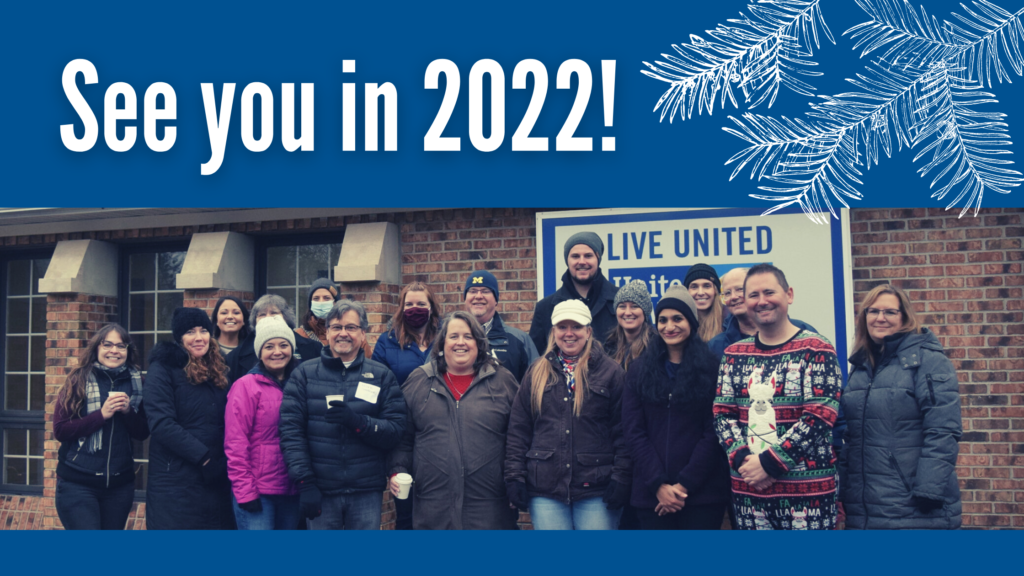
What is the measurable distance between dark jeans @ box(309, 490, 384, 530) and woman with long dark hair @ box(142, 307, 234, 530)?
2.34ft

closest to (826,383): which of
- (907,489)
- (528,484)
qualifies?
(907,489)

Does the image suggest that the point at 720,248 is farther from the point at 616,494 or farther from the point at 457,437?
the point at 457,437

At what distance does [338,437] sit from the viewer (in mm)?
3930

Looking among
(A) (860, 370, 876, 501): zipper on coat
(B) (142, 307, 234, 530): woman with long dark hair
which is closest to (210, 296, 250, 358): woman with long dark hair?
(B) (142, 307, 234, 530): woman with long dark hair

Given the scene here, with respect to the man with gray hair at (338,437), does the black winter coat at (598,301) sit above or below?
above

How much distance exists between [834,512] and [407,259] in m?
3.83

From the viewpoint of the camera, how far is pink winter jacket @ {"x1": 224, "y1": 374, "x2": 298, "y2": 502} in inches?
160

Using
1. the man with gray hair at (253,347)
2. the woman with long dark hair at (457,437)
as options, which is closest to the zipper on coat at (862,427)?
the woman with long dark hair at (457,437)

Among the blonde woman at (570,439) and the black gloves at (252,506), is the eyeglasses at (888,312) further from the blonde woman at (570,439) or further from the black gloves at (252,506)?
the black gloves at (252,506)

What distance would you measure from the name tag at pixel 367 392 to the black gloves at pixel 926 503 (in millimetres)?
2408

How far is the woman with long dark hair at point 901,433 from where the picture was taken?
10.9 feet

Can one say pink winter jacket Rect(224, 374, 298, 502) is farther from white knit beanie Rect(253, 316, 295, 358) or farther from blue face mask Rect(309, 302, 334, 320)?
blue face mask Rect(309, 302, 334, 320)

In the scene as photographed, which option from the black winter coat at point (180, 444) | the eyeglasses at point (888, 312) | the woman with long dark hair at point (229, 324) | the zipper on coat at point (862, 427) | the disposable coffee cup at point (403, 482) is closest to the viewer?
the zipper on coat at point (862, 427)

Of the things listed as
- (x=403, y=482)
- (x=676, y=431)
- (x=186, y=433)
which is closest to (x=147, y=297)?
(x=186, y=433)
